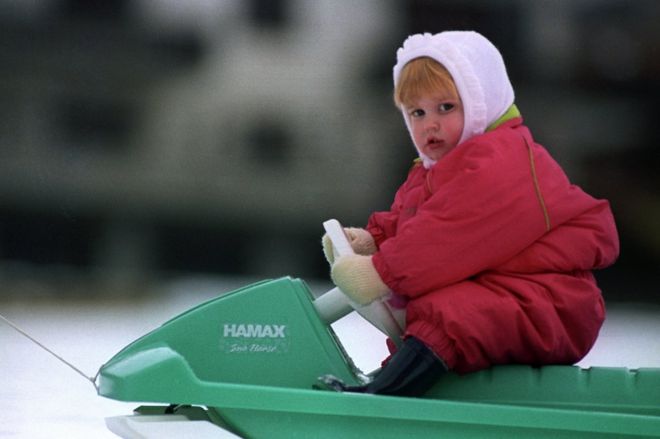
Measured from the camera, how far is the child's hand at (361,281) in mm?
1662

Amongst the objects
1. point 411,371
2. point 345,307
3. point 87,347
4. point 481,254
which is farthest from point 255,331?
point 87,347

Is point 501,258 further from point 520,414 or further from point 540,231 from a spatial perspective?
point 520,414

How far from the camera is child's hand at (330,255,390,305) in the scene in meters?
1.66

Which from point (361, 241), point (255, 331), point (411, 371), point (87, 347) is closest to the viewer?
point (411, 371)

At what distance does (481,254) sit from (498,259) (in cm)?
3

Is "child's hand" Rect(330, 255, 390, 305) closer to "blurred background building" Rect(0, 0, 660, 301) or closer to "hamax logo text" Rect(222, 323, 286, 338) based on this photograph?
"hamax logo text" Rect(222, 323, 286, 338)

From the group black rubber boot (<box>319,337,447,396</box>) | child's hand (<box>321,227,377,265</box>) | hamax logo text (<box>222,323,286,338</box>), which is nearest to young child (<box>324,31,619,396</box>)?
black rubber boot (<box>319,337,447,396</box>)

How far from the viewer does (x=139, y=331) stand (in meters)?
3.74

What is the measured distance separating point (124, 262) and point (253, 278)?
2.10ft

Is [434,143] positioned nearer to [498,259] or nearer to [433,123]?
[433,123]

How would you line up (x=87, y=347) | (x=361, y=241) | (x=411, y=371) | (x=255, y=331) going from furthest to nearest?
(x=87, y=347), (x=361, y=241), (x=255, y=331), (x=411, y=371)

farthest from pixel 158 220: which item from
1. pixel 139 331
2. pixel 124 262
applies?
pixel 139 331

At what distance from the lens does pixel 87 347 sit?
3.41 m

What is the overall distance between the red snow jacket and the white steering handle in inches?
2.0
